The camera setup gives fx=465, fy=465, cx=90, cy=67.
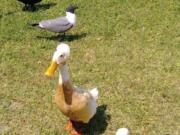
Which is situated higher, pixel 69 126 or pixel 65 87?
pixel 65 87

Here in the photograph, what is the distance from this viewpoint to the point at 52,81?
21.3ft

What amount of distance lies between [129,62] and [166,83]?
0.80 m

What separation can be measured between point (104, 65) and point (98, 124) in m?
1.57

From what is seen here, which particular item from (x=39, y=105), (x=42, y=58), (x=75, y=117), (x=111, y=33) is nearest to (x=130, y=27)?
(x=111, y=33)

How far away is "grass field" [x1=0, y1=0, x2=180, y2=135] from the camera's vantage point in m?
5.66

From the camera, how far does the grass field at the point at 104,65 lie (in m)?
5.66

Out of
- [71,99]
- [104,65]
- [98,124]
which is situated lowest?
[104,65]

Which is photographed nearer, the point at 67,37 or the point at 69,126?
the point at 69,126

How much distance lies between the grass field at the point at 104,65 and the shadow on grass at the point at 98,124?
1 cm

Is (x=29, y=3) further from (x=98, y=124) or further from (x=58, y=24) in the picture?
(x=98, y=124)

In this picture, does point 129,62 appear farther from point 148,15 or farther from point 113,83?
point 148,15

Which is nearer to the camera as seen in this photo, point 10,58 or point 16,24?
point 10,58

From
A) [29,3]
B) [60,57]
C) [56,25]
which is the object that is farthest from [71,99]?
[29,3]

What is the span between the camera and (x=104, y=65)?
22.7 feet
